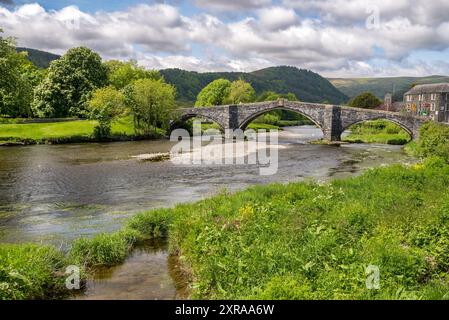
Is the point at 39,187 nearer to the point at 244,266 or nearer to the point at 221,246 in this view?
the point at 221,246

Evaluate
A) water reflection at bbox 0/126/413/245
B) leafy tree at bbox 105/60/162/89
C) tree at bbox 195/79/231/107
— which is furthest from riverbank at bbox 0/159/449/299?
tree at bbox 195/79/231/107

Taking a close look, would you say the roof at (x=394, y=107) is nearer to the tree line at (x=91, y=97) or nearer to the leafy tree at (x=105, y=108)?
the tree line at (x=91, y=97)

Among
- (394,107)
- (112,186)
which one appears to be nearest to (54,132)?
(112,186)

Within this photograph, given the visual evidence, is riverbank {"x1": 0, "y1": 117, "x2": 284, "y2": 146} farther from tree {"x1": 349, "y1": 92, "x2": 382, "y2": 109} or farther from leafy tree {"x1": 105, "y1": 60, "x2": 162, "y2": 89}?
tree {"x1": 349, "y1": 92, "x2": 382, "y2": 109}

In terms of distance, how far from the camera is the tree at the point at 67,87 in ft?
264

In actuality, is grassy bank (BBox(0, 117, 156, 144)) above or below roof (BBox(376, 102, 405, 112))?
below

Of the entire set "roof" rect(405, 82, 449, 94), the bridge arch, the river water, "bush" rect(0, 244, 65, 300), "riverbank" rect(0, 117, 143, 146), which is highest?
"roof" rect(405, 82, 449, 94)

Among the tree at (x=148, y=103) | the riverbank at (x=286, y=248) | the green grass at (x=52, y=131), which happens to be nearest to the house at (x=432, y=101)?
the tree at (x=148, y=103)

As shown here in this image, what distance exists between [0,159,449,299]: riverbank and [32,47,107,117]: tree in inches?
2669

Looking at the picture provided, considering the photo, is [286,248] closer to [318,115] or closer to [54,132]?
[54,132]

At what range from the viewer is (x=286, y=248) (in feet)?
44.8

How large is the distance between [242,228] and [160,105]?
6642 centimetres

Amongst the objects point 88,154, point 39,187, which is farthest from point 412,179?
point 88,154

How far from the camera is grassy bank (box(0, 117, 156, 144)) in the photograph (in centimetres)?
6297
